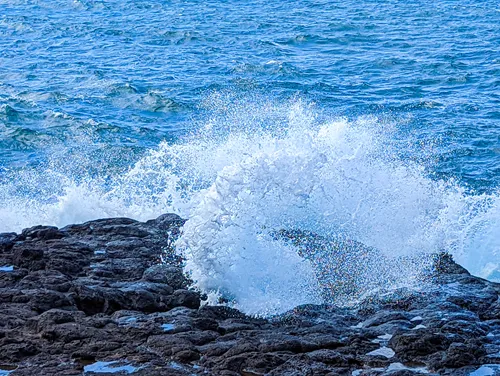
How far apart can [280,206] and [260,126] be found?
7.46m

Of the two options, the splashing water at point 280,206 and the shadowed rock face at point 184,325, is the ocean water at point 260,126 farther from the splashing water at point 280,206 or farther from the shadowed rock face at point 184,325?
the shadowed rock face at point 184,325


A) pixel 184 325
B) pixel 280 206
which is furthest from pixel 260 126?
pixel 184 325

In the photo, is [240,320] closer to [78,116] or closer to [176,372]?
[176,372]

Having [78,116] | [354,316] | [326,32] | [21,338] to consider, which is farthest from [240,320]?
[326,32]

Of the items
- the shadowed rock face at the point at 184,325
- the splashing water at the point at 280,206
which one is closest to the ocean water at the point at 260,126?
the splashing water at the point at 280,206

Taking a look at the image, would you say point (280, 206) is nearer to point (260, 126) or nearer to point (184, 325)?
point (184, 325)

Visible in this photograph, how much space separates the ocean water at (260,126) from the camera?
1234 centimetres

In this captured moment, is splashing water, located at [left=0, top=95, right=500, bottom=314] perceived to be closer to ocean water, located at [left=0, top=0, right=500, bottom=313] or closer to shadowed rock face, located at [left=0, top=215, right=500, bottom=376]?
ocean water, located at [left=0, top=0, right=500, bottom=313]

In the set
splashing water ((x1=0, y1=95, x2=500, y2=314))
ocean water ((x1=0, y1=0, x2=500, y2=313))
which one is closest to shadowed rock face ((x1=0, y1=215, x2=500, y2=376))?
splashing water ((x1=0, y1=95, x2=500, y2=314))

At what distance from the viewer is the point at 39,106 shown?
22188mm

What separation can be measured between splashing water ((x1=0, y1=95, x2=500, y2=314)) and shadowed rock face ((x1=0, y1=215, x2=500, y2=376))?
1.92 ft

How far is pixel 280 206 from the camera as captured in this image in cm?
1261

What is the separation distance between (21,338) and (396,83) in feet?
53.3

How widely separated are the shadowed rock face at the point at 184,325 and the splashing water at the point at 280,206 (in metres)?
0.59
